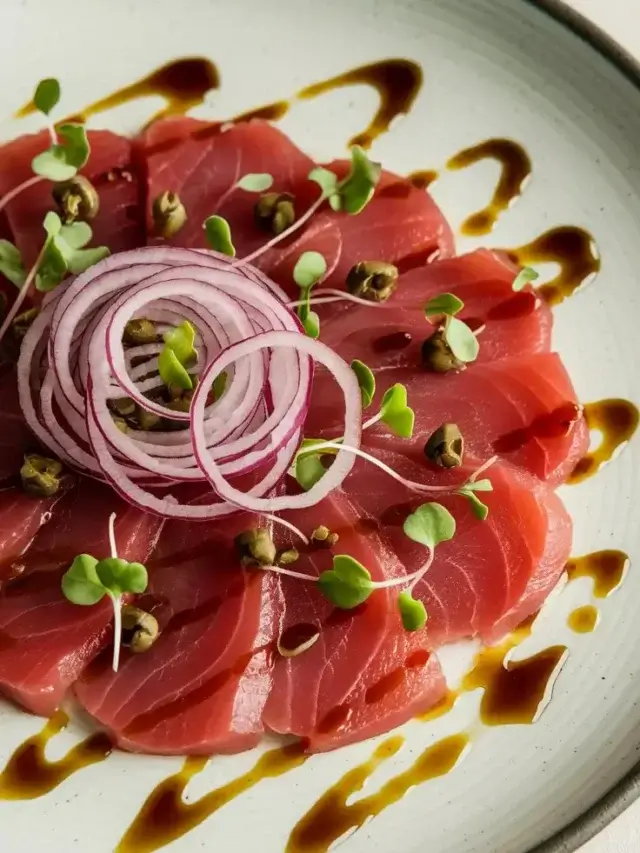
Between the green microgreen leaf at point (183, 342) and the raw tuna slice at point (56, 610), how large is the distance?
0.50 meters

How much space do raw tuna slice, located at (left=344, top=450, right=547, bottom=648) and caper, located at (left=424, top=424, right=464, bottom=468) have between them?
0.05m

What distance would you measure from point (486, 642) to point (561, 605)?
32 cm

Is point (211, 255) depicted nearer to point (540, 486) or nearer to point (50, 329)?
point (50, 329)

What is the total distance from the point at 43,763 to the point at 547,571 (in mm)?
1716

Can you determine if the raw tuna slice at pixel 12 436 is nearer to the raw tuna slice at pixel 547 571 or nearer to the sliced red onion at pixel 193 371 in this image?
the sliced red onion at pixel 193 371

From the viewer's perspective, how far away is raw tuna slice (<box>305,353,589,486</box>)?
9.83 feet

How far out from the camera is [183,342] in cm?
274

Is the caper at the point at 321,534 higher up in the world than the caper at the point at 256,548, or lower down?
higher up

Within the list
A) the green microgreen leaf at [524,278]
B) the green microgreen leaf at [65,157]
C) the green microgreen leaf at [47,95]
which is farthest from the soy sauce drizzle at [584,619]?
the green microgreen leaf at [47,95]

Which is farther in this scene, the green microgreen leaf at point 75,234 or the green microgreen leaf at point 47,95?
the green microgreen leaf at point 47,95

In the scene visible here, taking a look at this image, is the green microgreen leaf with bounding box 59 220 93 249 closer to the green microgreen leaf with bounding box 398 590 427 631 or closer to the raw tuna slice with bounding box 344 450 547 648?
the raw tuna slice with bounding box 344 450 547 648

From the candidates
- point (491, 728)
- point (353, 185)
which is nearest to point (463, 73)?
point (353, 185)

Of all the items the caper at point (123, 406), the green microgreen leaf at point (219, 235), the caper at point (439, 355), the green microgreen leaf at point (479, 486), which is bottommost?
the caper at point (123, 406)

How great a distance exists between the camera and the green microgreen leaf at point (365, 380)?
2879 millimetres
